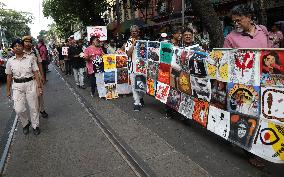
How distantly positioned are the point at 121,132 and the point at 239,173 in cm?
275

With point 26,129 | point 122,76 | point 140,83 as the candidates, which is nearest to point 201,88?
point 140,83

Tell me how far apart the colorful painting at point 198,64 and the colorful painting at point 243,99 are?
0.83 metres

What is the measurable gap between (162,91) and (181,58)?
4.41ft

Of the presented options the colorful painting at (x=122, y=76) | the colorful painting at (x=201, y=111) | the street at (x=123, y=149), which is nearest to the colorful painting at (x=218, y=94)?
the colorful painting at (x=201, y=111)

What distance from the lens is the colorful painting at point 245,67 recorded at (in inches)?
179

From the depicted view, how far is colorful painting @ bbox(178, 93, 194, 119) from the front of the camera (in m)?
6.52

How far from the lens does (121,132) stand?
6969 millimetres

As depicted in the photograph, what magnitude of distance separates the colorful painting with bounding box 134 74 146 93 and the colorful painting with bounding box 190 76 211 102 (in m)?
2.58

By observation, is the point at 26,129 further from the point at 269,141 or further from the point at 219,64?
the point at 269,141

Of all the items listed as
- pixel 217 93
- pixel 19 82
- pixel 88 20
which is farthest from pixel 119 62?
pixel 88 20

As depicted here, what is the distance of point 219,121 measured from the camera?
17.8 ft

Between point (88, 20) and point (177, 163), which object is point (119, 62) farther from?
point (88, 20)

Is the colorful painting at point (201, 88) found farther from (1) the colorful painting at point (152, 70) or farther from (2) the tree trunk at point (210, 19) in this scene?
(2) the tree trunk at point (210, 19)

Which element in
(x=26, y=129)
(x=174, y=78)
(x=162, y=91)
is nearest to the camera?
(x=174, y=78)
